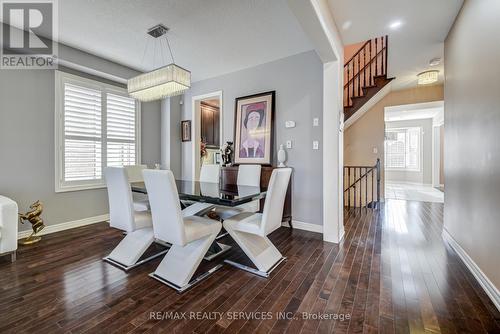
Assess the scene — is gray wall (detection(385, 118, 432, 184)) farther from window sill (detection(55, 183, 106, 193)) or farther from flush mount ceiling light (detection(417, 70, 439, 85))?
window sill (detection(55, 183, 106, 193))

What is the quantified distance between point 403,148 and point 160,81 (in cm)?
1011

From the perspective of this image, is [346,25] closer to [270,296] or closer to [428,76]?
[428,76]

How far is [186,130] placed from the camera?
491 centimetres

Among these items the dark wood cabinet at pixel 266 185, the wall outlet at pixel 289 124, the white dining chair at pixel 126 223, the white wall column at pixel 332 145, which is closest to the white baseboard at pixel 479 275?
the white wall column at pixel 332 145

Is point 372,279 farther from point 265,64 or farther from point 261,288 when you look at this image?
point 265,64

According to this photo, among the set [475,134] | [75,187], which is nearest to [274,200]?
[475,134]

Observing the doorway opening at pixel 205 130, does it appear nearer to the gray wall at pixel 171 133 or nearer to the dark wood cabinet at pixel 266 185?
the gray wall at pixel 171 133

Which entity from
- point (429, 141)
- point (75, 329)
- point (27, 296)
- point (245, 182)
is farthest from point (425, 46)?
point (429, 141)

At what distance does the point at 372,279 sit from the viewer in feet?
6.68

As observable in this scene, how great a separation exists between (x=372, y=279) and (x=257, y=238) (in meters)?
1.11

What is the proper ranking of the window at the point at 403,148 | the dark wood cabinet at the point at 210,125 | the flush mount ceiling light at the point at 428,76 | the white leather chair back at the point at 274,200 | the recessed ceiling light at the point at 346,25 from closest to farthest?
the white leather chair back at the point at 274,200
the recessed ceiling light at the point at 346,25
the flush mount ceiling light at the point at 428,76
the dark wood cabinet at the point at 210,125
the window at the point at 403,148

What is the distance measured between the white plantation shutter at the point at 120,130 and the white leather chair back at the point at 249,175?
2408 millimetres

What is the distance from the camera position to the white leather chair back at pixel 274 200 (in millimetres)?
2047

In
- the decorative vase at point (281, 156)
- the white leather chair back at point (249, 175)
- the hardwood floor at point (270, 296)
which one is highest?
the decorative vase at point (281, 156)
